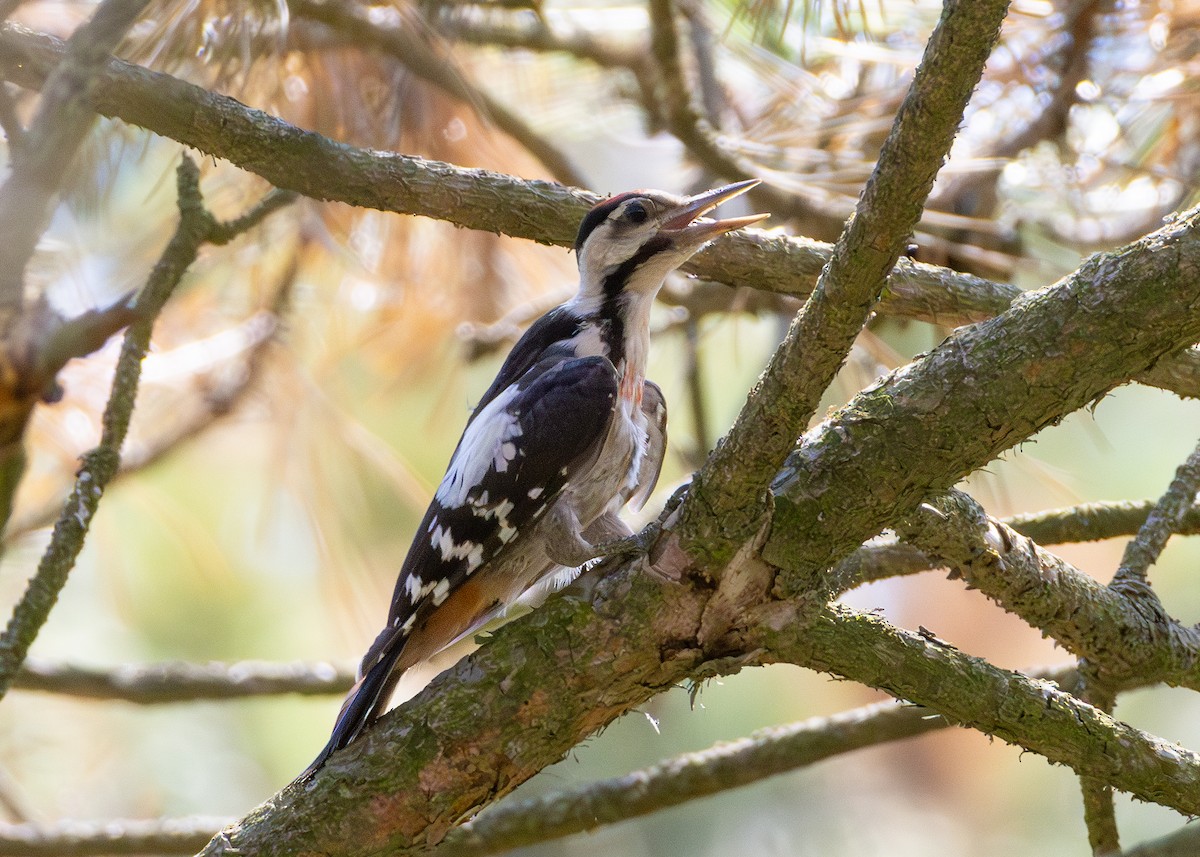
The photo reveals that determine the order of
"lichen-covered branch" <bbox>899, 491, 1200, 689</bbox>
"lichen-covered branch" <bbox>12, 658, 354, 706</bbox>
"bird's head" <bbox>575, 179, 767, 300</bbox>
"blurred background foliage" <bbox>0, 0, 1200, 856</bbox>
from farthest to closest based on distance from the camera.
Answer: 1. "blurred background foliage" <bbox>0, 0, 1200, 856</bbox>
2. "lichen-covered branch" <bbox>12, 658, 354, 706</bbox>
3. "bird's head" <bbox>575, 179, 767, 300</bbox>
4. "lichen-covered branch" <bbox>899, 491, 1200, 689</bbox>

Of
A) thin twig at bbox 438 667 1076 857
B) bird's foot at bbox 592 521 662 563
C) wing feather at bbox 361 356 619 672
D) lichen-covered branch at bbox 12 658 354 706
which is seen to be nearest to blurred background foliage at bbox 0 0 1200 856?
thin twig at bbox 438 667 1076 857

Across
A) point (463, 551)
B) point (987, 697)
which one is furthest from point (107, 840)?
point (987, 697)

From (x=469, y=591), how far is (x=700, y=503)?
2.69ft

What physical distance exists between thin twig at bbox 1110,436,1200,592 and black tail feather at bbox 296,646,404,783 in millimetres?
1128

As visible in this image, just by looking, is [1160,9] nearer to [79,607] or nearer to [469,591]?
[469,591]

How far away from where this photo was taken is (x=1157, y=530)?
1796 mm

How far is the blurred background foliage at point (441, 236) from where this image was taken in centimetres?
265

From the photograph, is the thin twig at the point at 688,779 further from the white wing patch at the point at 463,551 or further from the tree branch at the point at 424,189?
the tree branch at the point at 424,189

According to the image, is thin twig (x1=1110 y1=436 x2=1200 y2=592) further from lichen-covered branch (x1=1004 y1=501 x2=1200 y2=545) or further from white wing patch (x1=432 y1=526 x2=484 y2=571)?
white wing patch (x1=432 y1=526 x2=484 y2=571)

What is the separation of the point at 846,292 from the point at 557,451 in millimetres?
910

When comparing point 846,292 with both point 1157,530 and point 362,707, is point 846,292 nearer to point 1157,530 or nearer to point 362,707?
point 1157,530

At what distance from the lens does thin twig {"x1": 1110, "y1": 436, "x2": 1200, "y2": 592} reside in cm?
177

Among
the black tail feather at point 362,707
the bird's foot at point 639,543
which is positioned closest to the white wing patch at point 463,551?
the black tail feather at point 362,707

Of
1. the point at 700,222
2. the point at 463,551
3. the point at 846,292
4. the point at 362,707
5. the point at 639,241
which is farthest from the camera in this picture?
the point at 639,241
